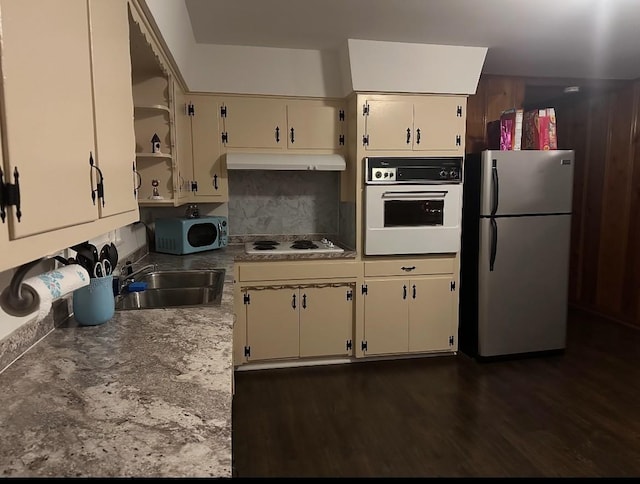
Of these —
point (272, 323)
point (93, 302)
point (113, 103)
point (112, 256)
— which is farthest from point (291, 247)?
point (113, 103)

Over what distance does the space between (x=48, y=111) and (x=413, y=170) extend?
2712 mm

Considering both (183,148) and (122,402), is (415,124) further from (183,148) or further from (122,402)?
(122,402)

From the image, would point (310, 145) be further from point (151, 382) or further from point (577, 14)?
point (151, 382)

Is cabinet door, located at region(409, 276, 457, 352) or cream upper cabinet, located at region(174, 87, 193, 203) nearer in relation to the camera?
cream upper cabinet, located at region(174, 87, 193, 203)

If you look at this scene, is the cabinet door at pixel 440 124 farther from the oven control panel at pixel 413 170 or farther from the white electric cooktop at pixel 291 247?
the white electric cooktop at pixel 291 247

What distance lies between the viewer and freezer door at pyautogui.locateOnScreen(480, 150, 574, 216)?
10.5 ft

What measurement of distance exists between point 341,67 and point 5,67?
2881 millimetres

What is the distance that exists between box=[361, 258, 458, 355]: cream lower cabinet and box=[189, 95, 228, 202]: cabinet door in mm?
1293

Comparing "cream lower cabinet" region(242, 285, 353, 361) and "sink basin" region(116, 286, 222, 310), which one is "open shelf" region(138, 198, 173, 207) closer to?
"sink basin" region(116, 286, 222, 310)

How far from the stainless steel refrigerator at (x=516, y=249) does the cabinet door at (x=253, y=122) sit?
1516 mm

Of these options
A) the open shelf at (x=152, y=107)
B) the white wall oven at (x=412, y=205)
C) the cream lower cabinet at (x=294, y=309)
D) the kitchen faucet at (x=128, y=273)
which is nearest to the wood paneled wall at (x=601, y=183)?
the white wall oven at (x=412, y=205)

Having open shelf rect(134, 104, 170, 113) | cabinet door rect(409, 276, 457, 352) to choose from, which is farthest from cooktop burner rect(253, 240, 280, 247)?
open shelf rect(134, 104, 170, 113)

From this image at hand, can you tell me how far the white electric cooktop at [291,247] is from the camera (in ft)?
10.5

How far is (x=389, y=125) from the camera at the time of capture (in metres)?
3.23
